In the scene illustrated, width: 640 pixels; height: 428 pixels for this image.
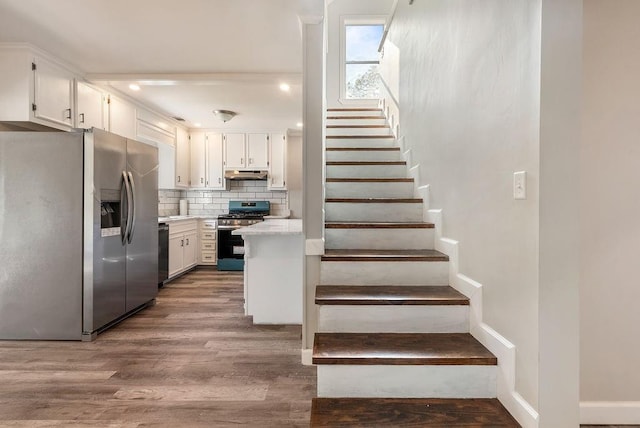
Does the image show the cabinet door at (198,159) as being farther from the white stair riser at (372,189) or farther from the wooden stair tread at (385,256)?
the wooden stair tread at (385,256)

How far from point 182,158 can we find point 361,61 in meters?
3.58

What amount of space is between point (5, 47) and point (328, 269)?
3.40m

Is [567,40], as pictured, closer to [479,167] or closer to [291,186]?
[479,167]

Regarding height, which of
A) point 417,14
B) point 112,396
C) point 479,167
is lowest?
point 112,396

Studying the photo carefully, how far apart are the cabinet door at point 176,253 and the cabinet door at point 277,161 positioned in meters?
1.85

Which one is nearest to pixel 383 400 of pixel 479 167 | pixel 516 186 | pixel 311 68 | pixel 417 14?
pixel 516 186

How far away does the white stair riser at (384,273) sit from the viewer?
2.17 meters

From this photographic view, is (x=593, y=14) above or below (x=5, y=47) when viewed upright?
below

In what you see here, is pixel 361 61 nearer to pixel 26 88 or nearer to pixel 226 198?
pixel 226 198

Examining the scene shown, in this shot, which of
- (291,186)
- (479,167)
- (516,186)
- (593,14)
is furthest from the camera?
(291,186)

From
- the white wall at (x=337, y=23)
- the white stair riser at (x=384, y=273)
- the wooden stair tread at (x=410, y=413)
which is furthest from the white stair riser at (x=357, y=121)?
the wooden stair tread at (x=410, y=413)

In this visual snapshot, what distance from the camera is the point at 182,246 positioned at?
16.7 ft

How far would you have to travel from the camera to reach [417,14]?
2.96 m

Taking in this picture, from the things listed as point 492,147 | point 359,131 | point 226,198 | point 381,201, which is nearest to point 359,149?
point 359,131
